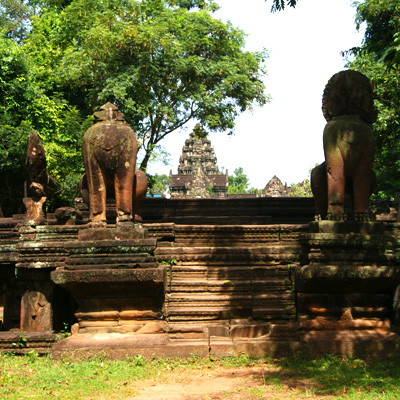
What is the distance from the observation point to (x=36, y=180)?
8094 mm

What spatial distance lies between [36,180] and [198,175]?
36.2 metres

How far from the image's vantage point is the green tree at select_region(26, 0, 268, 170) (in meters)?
18.2

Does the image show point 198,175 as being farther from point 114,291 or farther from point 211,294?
point 114,291

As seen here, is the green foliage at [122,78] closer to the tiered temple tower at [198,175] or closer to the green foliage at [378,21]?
the green foliage at [378,21]

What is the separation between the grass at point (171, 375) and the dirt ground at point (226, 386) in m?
0.02

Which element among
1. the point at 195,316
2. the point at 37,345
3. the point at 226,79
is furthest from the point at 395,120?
the point at 37,345

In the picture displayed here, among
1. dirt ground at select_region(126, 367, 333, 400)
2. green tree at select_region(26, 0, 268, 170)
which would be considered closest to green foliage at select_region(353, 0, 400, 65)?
green tree at select_region(26, 0, 268, 170)

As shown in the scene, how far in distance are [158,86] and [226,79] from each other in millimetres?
2361

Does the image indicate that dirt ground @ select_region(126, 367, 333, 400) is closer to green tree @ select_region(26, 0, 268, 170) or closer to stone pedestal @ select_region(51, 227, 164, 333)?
stone pedestal @ select_region(51, 227, 164, 333)

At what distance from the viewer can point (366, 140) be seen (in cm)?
683

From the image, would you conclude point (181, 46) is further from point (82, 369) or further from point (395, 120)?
point (82, 369)

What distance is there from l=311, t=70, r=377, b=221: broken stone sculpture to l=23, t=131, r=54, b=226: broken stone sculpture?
3.65 meters

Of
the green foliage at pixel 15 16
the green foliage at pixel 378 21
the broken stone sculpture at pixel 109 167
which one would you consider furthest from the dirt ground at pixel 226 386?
the green foliage at pixel 15 16

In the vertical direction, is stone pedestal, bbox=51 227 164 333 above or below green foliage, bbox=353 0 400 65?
below
